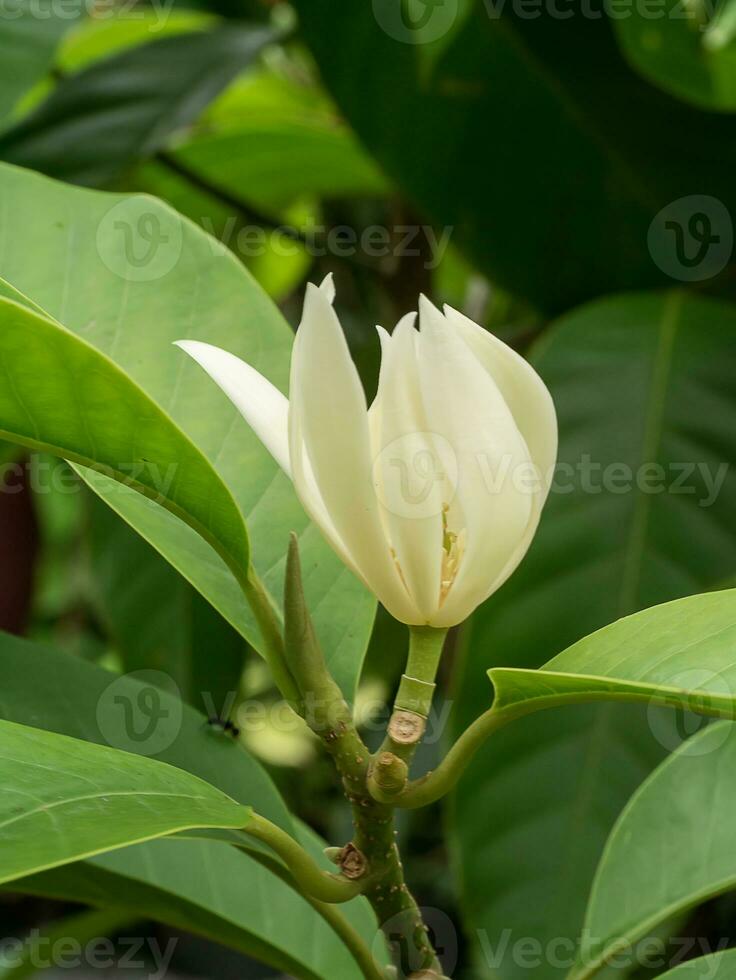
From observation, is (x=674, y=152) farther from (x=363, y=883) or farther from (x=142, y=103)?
(x=363, y=883)

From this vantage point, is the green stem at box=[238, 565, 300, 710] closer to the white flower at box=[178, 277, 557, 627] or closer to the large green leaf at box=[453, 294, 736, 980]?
the white flower at box=[178, 277, 557, 627]

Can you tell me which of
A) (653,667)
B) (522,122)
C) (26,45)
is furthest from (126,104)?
(653,667)

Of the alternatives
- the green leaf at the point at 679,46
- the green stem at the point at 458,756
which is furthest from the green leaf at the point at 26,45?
the green stem at the point at 458,756

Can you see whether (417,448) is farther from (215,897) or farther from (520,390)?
(215,897)

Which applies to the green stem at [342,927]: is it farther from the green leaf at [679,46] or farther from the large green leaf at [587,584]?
the green leaf at [679,46]

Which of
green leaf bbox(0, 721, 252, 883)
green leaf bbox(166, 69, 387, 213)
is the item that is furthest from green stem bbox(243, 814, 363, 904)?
green leaf bbox(166, 69, 387, 213)

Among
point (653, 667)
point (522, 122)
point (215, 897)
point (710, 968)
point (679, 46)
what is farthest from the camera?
point (522, 122)
